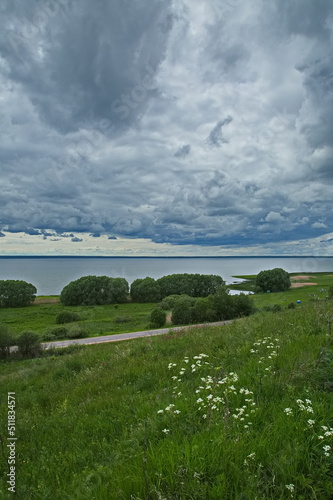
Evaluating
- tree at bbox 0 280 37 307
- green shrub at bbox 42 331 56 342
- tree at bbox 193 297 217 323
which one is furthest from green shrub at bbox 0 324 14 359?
tree at bbox 0 280 37 307

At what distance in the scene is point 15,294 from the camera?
132 meters

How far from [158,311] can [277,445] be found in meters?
68.9

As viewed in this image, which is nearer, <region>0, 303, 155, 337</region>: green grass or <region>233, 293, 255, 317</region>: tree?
<region>233, 293, 255, 317</region>: tree

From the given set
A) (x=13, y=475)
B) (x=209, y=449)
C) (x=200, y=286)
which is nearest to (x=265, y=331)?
(x=209, y=449)

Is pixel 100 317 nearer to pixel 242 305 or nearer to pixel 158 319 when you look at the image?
pixel 158 319

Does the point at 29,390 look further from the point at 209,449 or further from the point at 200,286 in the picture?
the point at 200,286

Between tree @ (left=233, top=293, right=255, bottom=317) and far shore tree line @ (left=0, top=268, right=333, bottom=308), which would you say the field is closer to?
far shore tree line @ (left=0, top=268, right=333, bottom=308)

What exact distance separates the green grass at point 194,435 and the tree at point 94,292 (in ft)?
429

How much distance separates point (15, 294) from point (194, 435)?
148 metres

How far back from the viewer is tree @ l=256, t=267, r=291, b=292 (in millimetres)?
139375

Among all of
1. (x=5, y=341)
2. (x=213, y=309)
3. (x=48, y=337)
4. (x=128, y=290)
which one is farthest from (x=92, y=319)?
(x=5, y=341)

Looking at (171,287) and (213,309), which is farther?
(171,287)

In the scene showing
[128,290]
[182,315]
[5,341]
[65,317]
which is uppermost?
[5,341]

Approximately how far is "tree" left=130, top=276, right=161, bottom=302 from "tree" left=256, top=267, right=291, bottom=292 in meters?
54.8
